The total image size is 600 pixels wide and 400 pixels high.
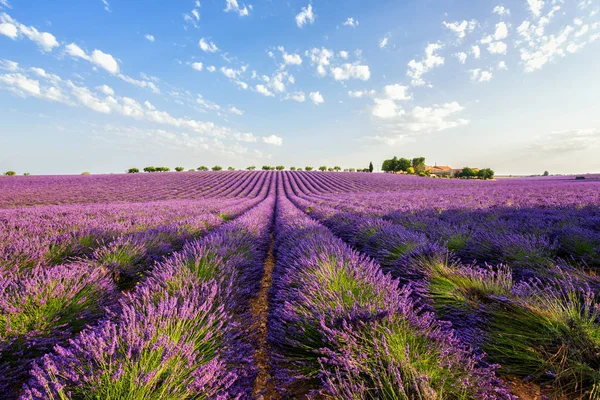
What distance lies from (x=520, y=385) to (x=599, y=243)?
9.14ft

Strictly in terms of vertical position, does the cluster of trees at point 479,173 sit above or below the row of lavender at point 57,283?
above

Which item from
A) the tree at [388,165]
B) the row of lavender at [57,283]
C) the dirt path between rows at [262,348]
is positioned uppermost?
the tree at [388,165]

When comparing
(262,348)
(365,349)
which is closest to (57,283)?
(262,348)

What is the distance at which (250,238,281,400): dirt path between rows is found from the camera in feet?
4.92

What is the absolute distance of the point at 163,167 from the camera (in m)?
46.9

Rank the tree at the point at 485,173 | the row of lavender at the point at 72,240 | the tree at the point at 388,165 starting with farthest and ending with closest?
the tree at the point at 388,165 < the tree at the point at 485,173 < the row of lavender at the point at 72,240

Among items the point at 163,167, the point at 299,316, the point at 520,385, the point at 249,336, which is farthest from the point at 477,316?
the point at 163,167

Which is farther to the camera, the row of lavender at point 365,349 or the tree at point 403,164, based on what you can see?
the tree at point 403,164

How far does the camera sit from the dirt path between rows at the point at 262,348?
4.92ft

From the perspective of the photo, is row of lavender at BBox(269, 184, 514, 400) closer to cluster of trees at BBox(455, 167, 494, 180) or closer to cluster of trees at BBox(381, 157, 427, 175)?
cluster of trees at BBox(455, 167, 494, 180)

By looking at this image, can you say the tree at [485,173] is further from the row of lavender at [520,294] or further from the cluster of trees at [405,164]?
the row of lavender at [520,294]

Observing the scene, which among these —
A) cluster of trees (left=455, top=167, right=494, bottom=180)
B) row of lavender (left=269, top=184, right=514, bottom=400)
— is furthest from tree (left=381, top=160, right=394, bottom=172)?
row of lavender (left=269, top=184, right=514, bottom=400)

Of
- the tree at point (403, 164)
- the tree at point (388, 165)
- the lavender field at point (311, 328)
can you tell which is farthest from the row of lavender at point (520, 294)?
the tree at point (388, 165)

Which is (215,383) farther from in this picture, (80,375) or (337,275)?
(337,275)
